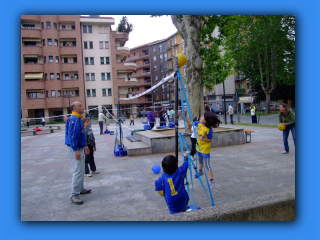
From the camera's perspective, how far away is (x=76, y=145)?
426cm

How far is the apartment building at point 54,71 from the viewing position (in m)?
33.1

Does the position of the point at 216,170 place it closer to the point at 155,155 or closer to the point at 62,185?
the point at 155,155

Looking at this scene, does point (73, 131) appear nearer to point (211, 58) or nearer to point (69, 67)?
point (211, 58)

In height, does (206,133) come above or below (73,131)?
below

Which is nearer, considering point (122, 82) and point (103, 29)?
point (103, 29)

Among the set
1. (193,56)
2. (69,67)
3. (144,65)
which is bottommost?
(193,56)

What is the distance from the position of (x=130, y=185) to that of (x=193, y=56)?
6.58m

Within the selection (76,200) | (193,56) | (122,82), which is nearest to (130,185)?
(76,200)

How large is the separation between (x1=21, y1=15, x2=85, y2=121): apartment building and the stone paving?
1137 inches

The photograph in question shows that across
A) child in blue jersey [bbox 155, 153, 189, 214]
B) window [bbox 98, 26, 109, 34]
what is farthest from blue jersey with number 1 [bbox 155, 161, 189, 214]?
window [bbox 98, 26, 109, 34]

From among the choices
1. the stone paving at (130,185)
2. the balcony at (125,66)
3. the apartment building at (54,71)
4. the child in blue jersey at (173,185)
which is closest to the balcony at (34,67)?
the apartment building at (54,71)

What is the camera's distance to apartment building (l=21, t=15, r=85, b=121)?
3314 centimetres

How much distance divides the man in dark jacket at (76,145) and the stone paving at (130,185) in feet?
0.97

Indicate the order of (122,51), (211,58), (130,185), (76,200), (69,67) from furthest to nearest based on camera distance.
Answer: (122,51), (69,67), (211,58), (130,185), (76,200)
